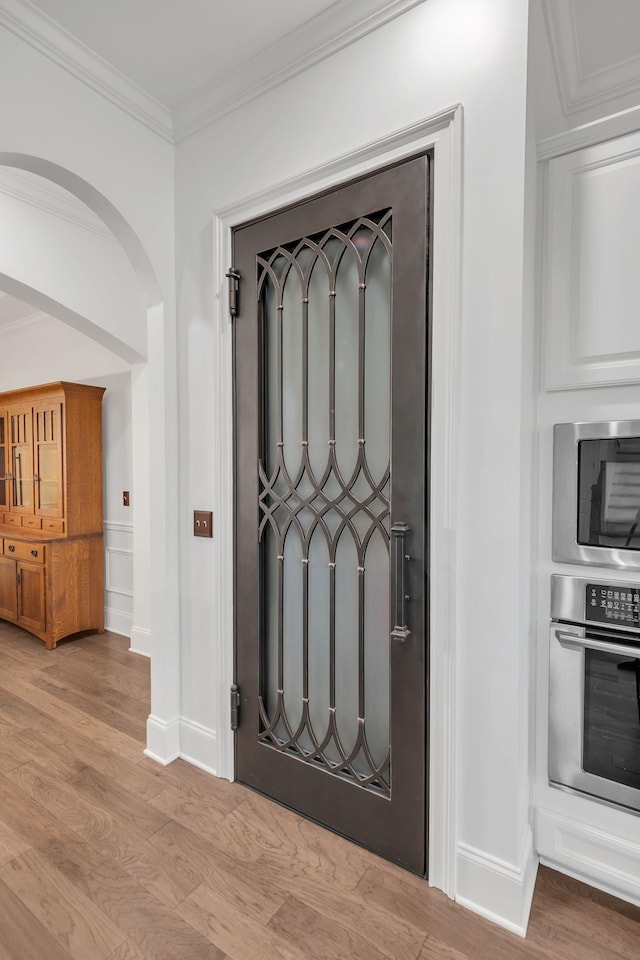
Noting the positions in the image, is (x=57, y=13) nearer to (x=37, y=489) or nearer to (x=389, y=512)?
(x=389, y=512)

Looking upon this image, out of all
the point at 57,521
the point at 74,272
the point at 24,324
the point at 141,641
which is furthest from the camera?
the point at 24,324

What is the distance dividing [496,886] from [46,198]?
3591 mm

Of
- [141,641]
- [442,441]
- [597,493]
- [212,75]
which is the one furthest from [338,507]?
[141,641]

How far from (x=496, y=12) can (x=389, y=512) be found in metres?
1.42

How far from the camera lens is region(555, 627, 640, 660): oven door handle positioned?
1.43 metres

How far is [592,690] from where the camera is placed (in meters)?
1.50

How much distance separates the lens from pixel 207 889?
59.5 inches

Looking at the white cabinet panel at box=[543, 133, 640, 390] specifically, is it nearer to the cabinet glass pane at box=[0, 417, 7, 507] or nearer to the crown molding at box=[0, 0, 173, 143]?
the crown molding at box=[0, 0, 173, 143]

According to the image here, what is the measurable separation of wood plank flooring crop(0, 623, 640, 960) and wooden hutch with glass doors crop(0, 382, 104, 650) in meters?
1.80

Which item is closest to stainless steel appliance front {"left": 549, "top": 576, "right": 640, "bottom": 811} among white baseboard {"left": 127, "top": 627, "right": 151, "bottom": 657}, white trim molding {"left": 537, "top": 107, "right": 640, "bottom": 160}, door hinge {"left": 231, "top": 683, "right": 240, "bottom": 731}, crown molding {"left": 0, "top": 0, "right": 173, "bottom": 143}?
door hinge {"left": 231, "top": 683, "right": 240, "bottom": 731}

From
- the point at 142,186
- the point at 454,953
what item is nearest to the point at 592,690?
the point at 454,953

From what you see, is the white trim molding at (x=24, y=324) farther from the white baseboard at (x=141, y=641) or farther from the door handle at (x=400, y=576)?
the door handle at (x=400, y=576)

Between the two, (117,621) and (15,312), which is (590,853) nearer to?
(117,621)

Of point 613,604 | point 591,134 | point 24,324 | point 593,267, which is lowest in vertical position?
point 613,604
